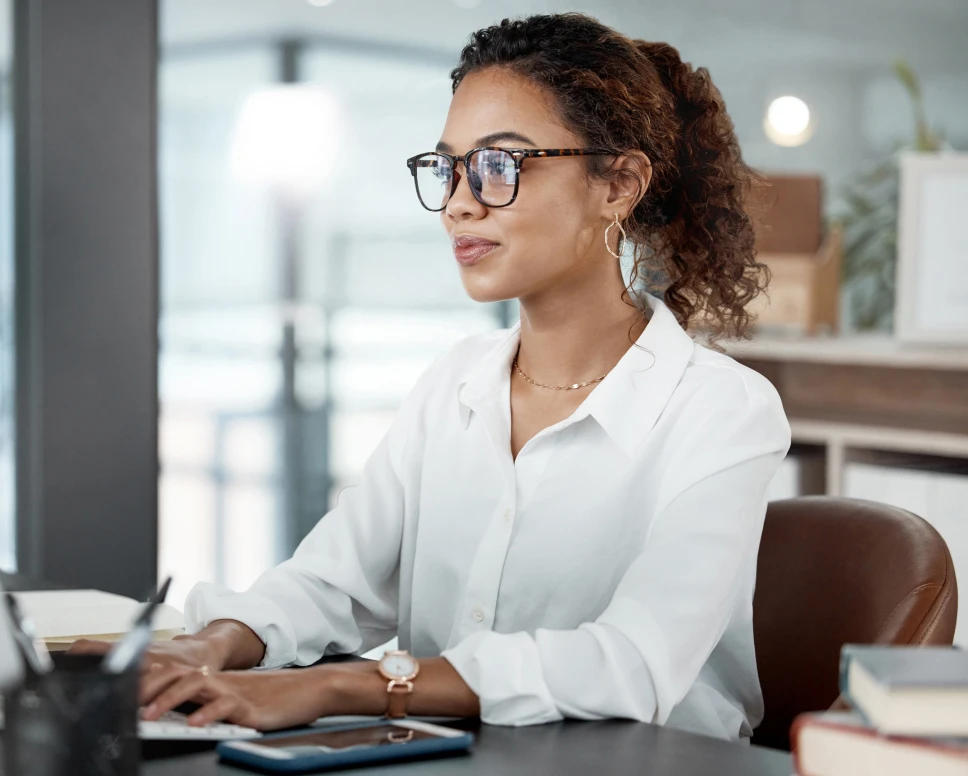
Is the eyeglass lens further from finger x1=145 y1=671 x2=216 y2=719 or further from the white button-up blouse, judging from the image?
finger x1=145 y1=671 x2=216 y2=719

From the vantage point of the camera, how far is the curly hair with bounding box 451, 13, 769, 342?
5.10 ft

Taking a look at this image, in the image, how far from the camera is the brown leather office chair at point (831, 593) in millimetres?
1361

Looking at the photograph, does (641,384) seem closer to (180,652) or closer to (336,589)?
(336,589)

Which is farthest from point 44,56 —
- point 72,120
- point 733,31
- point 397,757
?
point 733,31

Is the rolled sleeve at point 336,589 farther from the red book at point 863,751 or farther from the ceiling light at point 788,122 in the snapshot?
the ceiling light at point 788,122

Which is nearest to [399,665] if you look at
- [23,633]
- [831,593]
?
[23,633]

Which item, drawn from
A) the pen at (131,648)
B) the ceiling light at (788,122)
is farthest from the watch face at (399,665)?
the ceiling light at (788,122)

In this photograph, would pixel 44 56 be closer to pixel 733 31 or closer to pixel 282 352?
pixel 282 352

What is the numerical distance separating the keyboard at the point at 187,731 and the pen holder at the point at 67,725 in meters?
0.27

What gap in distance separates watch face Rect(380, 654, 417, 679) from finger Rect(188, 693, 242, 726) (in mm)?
141

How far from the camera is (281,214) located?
146 inches

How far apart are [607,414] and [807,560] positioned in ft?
1.06

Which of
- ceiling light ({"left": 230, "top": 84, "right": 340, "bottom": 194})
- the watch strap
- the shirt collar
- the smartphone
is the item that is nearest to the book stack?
the smartphone

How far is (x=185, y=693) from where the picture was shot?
1.07m
